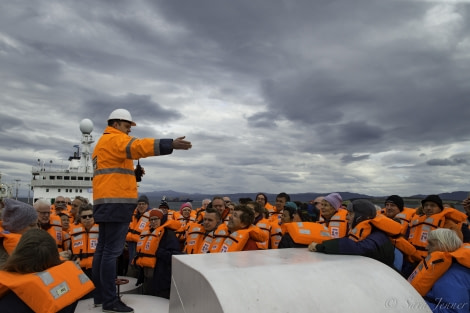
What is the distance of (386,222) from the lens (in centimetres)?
335

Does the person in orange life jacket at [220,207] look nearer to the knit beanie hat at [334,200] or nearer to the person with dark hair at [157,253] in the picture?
the person with dark hair at [157,253]

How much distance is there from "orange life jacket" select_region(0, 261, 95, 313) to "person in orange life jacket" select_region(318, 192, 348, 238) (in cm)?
426

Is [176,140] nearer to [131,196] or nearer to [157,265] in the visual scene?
[131,196]

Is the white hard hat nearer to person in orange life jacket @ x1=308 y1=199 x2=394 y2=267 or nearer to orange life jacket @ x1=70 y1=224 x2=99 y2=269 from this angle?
orange life jacket @ x1=70 y1=224 x2=99 y2=269

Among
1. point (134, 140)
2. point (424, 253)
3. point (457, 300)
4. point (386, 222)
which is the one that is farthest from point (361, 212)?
point (424, 253)

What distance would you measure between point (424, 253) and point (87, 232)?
19.9ft

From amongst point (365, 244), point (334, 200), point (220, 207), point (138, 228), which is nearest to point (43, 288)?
point (365, 244)

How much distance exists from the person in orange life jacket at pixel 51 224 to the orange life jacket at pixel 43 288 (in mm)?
4002

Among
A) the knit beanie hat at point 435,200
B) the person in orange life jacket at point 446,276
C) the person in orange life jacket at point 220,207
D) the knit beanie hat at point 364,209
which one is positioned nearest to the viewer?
the person in orange life jacket at point 446,276

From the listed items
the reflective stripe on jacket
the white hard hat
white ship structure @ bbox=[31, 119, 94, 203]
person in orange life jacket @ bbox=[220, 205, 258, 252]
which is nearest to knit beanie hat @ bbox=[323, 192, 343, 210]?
person in orange life jacket @ bbox=[220, 205, 258, 252]

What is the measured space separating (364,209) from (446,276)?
3.19 ft

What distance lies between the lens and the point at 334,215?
236 inches

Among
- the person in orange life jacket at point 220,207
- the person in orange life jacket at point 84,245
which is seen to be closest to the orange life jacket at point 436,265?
the person in orange life jacket at point 84,245

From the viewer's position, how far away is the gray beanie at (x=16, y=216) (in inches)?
129
